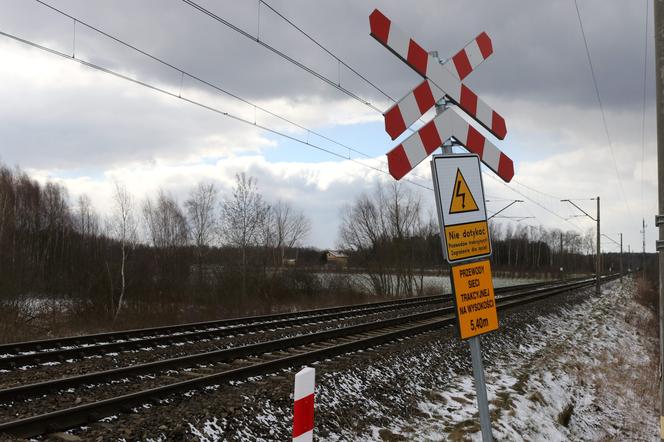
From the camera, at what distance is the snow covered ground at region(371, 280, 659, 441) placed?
7.45 m

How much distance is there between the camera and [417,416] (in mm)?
7621

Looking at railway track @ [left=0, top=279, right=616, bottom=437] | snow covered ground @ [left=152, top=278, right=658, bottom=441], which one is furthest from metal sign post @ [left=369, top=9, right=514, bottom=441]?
railway track @ [left=0, top=279, right=616, bottom=437]

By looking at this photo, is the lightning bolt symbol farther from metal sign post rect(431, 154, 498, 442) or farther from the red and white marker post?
the red and white marker post

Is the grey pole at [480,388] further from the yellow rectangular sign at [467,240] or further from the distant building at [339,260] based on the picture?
the distant building at [339,260]

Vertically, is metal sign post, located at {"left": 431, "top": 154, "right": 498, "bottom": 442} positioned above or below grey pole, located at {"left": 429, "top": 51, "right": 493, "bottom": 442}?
above

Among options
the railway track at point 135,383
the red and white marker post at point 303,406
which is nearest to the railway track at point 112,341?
the railway track at point 135,383

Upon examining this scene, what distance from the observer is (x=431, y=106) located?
3.51m

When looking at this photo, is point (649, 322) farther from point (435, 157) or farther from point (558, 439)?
point (435, 157)

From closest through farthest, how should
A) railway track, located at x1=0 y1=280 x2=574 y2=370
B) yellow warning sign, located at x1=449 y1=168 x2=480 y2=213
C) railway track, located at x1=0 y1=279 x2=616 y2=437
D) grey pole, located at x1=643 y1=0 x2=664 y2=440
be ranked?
yellow warning sign, located at x1=449 y1=168 x2=480 y2=213
railway track, located at x1=0 y1=279 x2=616 y2=437
grey pole, located at x1=643 y1=0 x2=664 y2=440
railway track, located at x1=0 y1=280 x2=574 y2=370

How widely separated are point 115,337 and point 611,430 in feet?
35.3

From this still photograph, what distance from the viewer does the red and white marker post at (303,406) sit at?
11.5 feet

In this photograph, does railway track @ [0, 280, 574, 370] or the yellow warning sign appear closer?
the yellow warning sign

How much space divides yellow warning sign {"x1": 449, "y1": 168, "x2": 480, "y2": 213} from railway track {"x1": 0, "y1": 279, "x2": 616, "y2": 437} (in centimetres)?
508

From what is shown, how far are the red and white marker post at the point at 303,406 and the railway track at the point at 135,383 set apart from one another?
11.6ft
